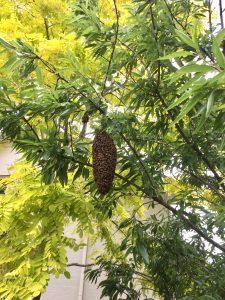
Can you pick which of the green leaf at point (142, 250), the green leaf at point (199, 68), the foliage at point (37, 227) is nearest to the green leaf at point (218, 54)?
the green leaf at point (199, 68)

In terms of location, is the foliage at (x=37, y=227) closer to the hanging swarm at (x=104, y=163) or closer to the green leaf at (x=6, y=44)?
the hanging swarm at (x=104, y=163)

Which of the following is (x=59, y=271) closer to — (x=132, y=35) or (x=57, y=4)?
(x=132, y=35)

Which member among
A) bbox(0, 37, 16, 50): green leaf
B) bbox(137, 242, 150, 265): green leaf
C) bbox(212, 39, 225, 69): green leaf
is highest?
bbox(0, 37, 16, 50): green leaf

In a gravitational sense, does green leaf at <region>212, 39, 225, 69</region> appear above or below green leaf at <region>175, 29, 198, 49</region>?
below

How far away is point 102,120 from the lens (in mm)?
1854

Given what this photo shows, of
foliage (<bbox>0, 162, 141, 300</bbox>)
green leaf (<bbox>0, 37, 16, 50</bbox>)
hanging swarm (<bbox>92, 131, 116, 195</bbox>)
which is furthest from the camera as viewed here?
foliage (<bbox>0, 162, 141, 300</bbox>)

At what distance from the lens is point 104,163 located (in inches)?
62.2

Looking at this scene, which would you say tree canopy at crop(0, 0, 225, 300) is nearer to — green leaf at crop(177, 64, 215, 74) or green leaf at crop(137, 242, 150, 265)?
green leaf at crop(137, 242, 150, 265)

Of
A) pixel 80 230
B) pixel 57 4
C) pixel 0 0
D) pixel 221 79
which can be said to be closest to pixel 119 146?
pixel 80 230

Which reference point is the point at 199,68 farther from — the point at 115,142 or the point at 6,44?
the point at 115,142

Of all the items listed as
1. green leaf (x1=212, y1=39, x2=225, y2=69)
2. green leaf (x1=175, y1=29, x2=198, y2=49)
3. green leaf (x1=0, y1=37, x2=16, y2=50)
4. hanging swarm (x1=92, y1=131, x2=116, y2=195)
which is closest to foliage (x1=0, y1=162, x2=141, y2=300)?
hanging swarm (x1=92, y1=131, x2=116, y2=195)

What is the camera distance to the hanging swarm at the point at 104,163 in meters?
1.58

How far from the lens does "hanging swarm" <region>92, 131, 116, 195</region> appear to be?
1.58m

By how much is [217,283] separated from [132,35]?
1681 mm
